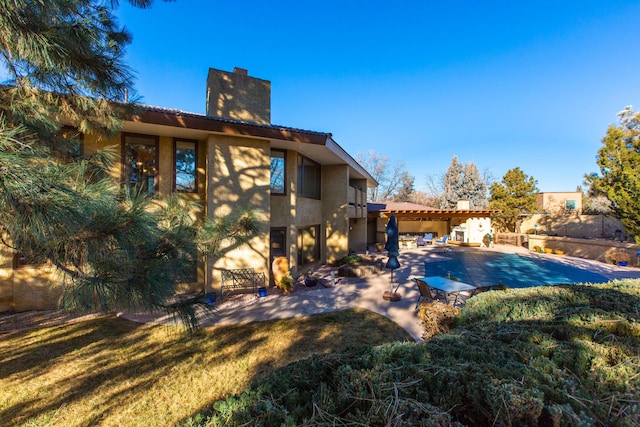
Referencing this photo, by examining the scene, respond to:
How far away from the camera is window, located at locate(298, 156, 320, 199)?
12922 mm

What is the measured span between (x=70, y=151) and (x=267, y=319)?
585cm

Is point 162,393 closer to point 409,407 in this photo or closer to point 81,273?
point 81,273

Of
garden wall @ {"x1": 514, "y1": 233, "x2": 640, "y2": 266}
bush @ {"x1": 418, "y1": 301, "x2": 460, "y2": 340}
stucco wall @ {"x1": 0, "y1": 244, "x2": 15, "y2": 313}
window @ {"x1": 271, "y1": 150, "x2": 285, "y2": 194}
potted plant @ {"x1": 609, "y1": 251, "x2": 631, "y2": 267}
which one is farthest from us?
garden wall @ {"x1": 514, "y1": 233, "x2": 640, "y2": 266}

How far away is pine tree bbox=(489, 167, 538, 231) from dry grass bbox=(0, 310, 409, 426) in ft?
87.0

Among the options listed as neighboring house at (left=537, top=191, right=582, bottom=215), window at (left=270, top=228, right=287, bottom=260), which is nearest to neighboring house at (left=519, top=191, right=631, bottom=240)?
neighboring house at (left=537, top=191, right=582, bottom=215)

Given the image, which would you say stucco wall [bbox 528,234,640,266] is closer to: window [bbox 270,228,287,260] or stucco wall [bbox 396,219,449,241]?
stucco wall [bbox 396,219,449,241]

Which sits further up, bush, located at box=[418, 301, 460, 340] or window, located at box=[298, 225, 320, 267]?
window, located at box=[298, 225, 320, 267]

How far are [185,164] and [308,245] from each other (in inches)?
269

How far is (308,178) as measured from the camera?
14.0 meters

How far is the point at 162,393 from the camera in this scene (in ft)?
14.2

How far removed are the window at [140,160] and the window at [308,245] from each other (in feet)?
21.2

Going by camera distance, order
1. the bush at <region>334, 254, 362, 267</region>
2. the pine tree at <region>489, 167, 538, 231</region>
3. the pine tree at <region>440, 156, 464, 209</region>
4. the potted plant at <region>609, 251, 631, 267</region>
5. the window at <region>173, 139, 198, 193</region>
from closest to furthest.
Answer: the window at <region>173, 139, 198, 193</region>
the bush at <region>334, 254, 362, 267</region>
the potted plant at <region>609, 251, 631, 267</region>
the pine tree at <region>489, 167, 538, 231</region>
the pine tree at <region>440, 156, 464, 209</region>

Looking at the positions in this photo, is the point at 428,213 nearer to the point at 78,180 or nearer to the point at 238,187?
the point at 238,187

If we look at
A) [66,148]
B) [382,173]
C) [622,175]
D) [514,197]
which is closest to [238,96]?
[66,148]
